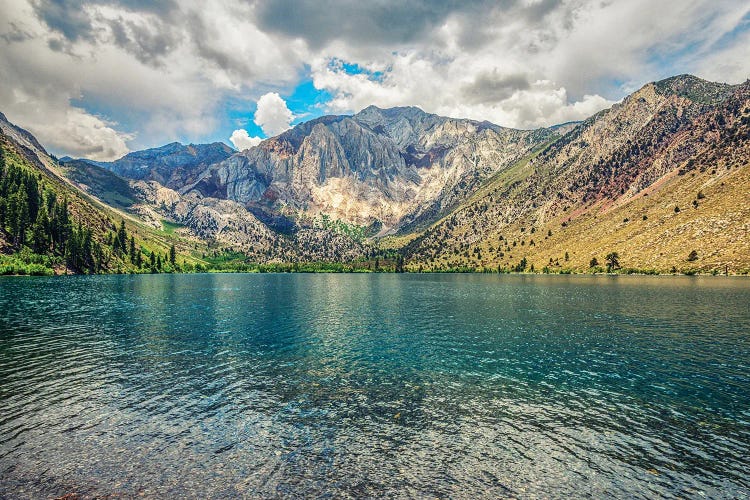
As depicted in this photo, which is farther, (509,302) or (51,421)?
(509,302)

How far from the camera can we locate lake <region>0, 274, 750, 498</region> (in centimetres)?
2202

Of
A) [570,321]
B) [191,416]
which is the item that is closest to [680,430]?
[191,416]

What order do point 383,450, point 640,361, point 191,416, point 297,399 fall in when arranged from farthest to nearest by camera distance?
1. point 640,361
2. point 297,399
3. point 191,416
4. point 383,450

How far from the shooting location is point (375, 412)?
32031mm

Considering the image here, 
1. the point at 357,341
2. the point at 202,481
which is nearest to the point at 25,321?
the point at 357,341

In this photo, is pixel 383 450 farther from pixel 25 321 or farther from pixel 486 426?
pixel 25 321

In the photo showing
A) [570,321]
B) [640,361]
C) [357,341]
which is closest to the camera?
[640,361]

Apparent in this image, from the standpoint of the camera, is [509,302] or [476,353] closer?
[476,353]

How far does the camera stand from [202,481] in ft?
71.4

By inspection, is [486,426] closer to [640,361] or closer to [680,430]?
[680,430]

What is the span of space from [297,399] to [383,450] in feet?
40.4

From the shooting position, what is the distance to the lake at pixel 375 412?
22016 millimetres

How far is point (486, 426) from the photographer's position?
29.4m

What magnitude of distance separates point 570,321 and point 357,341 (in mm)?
47662
